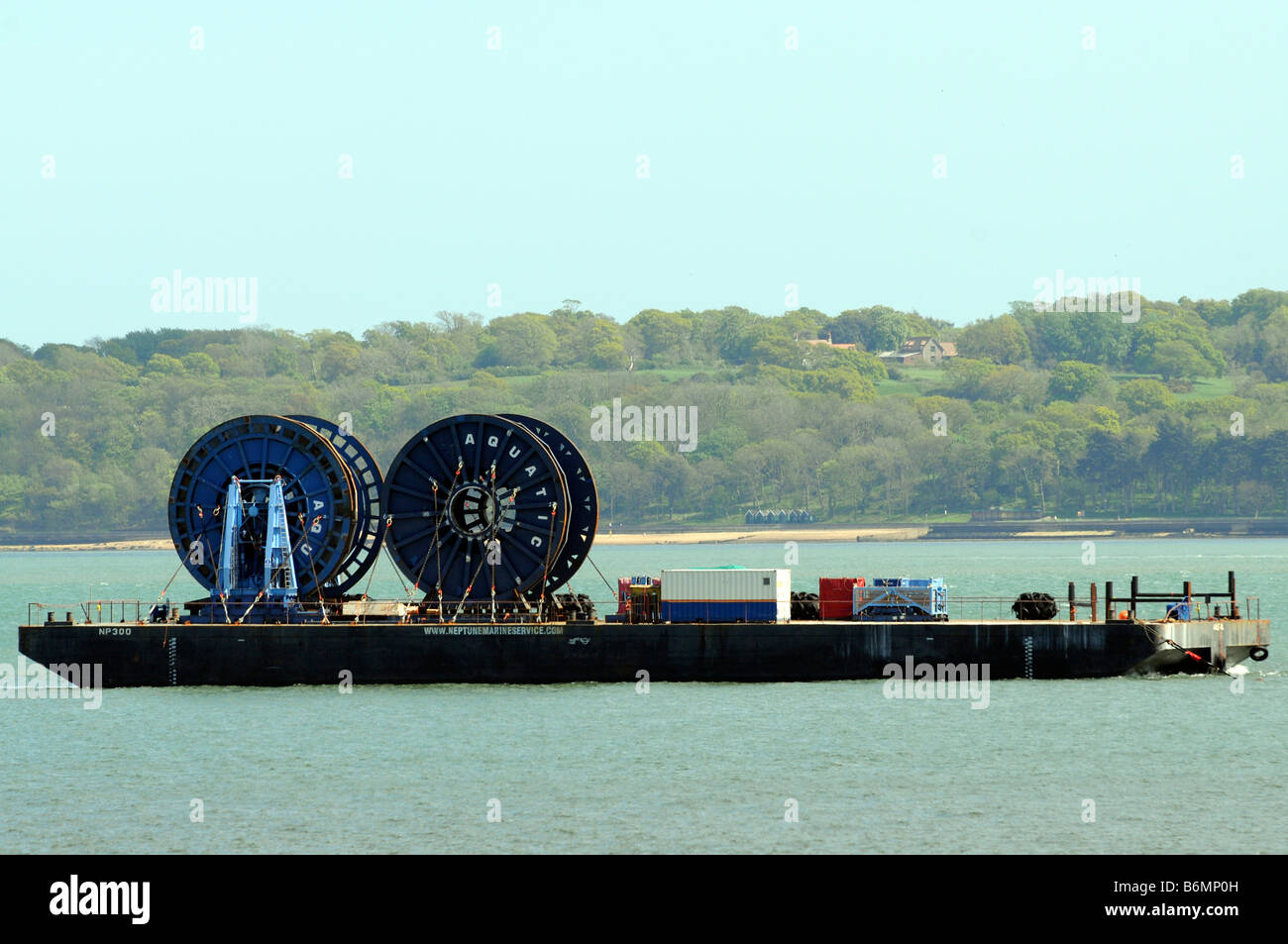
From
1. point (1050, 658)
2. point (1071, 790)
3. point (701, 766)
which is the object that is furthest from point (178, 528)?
point (1071, 790)

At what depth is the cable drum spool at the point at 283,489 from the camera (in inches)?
3142

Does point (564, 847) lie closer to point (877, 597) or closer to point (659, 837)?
point (659, 837)

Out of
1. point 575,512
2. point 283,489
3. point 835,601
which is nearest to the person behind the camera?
point 835,601

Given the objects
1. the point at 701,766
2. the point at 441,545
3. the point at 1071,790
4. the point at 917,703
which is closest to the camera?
the point at 1071,790

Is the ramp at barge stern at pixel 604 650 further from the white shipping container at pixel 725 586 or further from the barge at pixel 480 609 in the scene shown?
the white shipping container at pixel 725 586

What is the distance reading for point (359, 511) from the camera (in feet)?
265

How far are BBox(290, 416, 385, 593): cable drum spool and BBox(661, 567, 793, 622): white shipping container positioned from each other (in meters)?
14.0

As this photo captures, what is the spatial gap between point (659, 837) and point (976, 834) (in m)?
8.57

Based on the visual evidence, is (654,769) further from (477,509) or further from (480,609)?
(477,509)

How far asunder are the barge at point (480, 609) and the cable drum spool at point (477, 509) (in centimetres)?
9

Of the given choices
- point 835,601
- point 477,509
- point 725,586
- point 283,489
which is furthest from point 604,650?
point 283,489

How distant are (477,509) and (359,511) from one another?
5227 mm

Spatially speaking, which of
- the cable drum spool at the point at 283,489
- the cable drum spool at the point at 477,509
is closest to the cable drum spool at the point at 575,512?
the cable drum spool at the point at 477,509

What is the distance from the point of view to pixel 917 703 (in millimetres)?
73625
